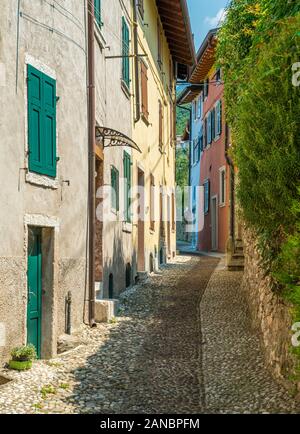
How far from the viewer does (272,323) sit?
5.58 metres

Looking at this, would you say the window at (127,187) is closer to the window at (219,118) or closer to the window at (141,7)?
the window at (141,7)

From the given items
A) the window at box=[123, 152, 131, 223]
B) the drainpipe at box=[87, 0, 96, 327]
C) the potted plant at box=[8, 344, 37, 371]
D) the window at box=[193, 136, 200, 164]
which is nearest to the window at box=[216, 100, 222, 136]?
the window at box=[193, 136, 200, 164]

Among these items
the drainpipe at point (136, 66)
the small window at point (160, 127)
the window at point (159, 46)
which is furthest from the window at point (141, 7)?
the small window at point (160, 127)

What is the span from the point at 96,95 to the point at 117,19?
267cm

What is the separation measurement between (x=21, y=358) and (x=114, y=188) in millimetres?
5127

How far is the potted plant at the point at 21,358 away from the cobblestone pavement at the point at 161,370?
0.12m

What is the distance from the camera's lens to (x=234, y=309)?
335 inches

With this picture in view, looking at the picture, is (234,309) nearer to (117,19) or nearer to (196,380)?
(196,380)

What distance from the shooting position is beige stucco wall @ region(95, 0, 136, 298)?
31.3 ft

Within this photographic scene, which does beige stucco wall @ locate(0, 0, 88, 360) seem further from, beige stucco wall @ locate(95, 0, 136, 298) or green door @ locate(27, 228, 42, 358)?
beige stucco wall @ locate(95, 0, 136, 298)

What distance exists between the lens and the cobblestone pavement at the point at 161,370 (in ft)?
16.0

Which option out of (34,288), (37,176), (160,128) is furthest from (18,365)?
(160,128)

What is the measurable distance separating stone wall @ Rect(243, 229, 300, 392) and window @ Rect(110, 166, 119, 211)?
348 centimetres

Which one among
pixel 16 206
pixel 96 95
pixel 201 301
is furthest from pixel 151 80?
pixel 16 206
